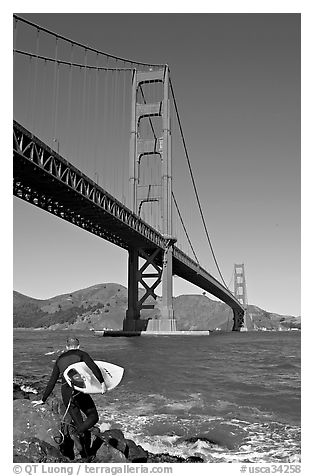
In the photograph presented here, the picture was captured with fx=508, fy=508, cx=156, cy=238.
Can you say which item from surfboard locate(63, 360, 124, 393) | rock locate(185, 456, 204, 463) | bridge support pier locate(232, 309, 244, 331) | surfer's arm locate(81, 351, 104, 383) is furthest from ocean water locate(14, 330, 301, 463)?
bridge support pier locate(232, 309, 244, 331)

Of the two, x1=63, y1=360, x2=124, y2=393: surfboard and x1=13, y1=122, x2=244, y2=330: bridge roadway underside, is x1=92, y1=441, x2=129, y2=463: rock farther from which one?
x1=13, y1=122, x2=244, y2=330: bridge roadway underside

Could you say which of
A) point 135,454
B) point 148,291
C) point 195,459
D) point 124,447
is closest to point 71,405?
point 124,447

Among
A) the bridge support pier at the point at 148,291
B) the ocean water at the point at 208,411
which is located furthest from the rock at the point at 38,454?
the bridge support pier at the point at 148,291

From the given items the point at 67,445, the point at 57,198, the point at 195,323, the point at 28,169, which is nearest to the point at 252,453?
the point at 67,445

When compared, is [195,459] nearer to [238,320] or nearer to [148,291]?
[148,291]

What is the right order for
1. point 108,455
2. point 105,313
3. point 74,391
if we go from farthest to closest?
1. point 105,313
2. point 108,455
3. point 74,391
